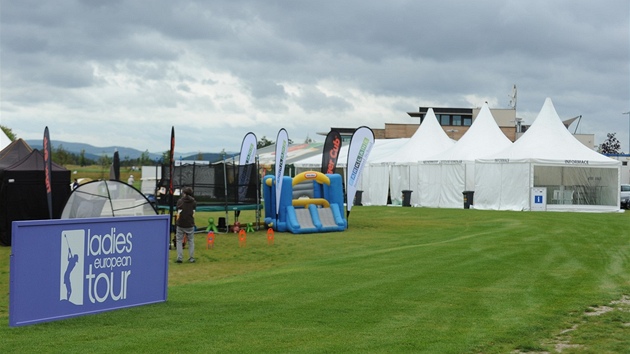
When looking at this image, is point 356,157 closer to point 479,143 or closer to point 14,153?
point 14,153

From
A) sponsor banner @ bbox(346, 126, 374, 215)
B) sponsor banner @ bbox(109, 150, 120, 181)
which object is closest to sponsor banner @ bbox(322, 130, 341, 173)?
sponsor banner @ bbox(346, 126, 374, 215)

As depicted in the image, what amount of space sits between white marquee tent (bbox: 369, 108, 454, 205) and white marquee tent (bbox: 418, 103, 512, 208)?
74 cm

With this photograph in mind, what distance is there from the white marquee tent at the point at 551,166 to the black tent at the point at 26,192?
23678 mm

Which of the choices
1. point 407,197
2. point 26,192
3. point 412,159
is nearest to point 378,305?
point 26,192

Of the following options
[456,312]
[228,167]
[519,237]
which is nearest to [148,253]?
[456,312]

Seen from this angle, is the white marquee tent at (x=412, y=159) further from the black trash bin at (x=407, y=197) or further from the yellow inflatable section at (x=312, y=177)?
the yellow inflatable section at (x=312, y=177)

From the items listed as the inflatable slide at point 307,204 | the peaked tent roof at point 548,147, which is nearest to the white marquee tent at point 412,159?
the peaked tent roof at point 548,147

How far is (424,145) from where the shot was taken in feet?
156

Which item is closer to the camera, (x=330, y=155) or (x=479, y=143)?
(x=330, y=155)

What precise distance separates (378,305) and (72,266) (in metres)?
3.96

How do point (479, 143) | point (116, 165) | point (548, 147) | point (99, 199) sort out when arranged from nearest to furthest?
point (99, 199) → point (116, 165) → point (548, 147) → point (479, 143)

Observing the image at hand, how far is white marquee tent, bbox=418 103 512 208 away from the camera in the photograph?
135 feet

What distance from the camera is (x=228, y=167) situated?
91.6 ft

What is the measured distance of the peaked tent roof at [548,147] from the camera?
124 ft
